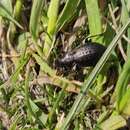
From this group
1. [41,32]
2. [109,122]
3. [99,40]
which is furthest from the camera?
[41,32]

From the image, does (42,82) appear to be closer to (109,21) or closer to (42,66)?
(42,66)

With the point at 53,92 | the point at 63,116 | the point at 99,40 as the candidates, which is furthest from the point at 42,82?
the point at 99,40

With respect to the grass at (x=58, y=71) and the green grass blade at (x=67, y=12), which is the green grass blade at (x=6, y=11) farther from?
the green grass blade at (x=67, y=12)

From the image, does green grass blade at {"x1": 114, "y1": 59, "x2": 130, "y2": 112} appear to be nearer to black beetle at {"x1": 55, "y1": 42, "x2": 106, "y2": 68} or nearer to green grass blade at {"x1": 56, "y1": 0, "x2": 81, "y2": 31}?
black beetle at {"x1": 55, "y1": 42, "x2": 106, "y2": 68}

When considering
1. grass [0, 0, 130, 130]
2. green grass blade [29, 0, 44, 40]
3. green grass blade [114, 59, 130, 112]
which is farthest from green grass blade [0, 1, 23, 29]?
green grass blade [114, 59, 130, 112]

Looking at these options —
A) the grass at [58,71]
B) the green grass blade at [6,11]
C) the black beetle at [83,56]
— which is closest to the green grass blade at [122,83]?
the grass at [58,71]

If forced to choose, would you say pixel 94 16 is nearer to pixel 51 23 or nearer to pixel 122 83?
pixel 51 23
